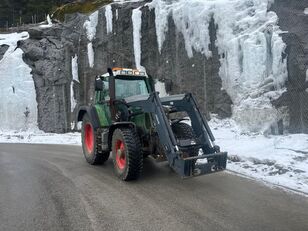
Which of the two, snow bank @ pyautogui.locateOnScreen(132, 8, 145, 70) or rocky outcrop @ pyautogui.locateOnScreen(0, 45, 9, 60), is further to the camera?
rocky outcrop @ pyautogui.locateOnScreen(0, 45, 9, 60)

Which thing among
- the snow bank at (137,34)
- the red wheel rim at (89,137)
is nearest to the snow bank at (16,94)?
the snow bank at (137,34)

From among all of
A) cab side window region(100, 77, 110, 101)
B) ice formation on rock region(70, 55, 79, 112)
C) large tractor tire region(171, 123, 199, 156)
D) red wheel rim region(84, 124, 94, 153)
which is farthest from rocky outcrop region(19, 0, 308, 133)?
cab side window region(100, 77, 110, 101)

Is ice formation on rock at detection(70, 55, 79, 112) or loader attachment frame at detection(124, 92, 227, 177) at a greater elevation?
ice formation on rock at detection(70, 55, 79, 112)

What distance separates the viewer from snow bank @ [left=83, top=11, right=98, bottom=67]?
23.1 meters

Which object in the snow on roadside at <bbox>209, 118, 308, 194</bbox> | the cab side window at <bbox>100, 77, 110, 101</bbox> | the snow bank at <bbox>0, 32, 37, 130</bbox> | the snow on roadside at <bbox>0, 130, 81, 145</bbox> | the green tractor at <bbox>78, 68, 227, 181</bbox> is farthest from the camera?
the snow bank at <bbox>0, 32, 37, 130</bbox>

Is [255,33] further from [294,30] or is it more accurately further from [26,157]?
[26,157]

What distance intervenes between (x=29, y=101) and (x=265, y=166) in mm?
18248

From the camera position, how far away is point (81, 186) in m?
7.52

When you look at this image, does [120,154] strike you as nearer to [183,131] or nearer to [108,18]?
[183,131]

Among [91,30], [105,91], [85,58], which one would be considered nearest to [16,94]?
[85,58]

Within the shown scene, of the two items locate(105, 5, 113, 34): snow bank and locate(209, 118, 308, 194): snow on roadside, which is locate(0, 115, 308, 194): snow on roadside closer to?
locate(209, 118, 308, 194): snow on roadside

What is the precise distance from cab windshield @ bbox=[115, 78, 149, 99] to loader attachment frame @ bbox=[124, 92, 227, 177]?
0.55 metres

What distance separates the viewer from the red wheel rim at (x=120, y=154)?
26.6ft

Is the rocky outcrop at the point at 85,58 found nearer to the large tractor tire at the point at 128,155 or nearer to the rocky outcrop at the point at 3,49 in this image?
the rocky outcrop at the point at 3,49
